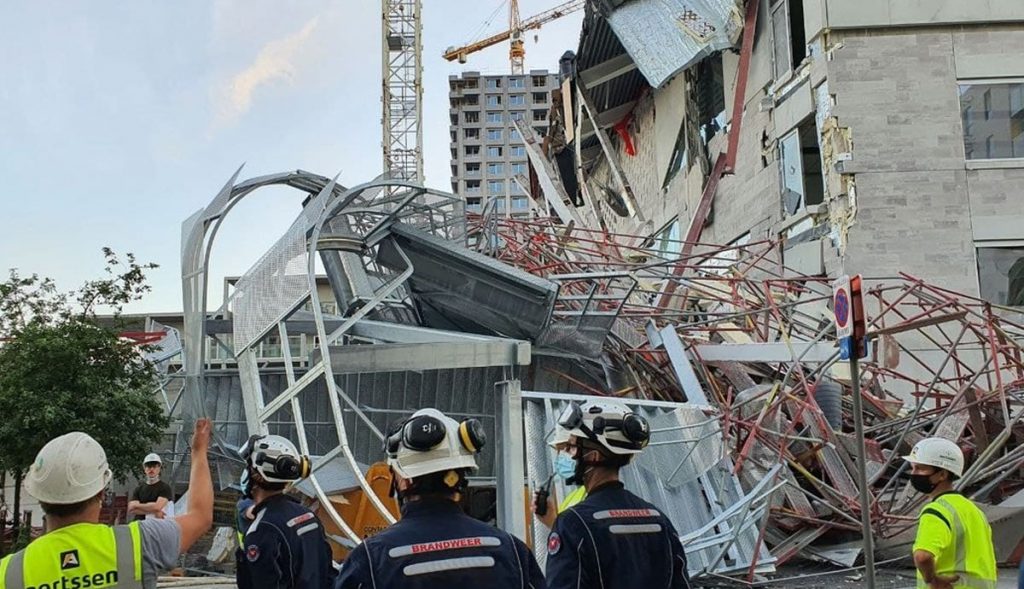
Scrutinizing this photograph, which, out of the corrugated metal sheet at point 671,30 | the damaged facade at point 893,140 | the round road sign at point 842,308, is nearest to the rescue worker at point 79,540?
the round road sign at point 842,308

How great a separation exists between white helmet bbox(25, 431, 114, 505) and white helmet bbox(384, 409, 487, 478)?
98 centimetres

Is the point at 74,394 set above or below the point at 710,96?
below

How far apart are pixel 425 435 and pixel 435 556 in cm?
42

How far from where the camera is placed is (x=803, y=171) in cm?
2023

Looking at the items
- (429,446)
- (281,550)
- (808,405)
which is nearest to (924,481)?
(429,446)

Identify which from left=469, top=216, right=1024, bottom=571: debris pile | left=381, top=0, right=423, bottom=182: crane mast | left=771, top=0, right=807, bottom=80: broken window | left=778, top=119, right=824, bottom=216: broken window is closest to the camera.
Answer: left=469, top=216, right=1024, bottom=571: debris pile

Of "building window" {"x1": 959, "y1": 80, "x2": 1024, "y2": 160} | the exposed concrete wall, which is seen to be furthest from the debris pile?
"building window" {"x1": 959, "y1": 80, "x2": 1024, "y2": 160}

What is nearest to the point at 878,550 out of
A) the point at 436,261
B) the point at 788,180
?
the point at 436,261

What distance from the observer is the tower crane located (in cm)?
12119

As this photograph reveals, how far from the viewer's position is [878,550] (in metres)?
10.4

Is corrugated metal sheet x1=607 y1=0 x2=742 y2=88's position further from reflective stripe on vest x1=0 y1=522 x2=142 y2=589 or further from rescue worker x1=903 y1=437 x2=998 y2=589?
reflective stripe on vest x1=0 y1=522 x2=142 y2=589

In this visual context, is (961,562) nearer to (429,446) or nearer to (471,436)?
(471,436)

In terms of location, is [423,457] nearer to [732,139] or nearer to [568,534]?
[568,534]

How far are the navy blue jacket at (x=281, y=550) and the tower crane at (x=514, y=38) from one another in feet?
397
